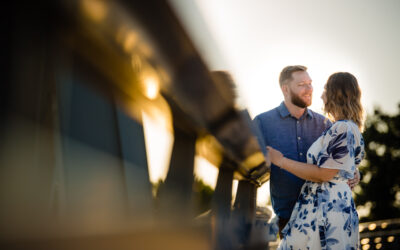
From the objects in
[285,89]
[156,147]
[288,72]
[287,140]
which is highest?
[288,72]

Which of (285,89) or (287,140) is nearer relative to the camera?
(287,140)

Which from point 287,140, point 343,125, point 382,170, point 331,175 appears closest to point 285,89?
point 287,140

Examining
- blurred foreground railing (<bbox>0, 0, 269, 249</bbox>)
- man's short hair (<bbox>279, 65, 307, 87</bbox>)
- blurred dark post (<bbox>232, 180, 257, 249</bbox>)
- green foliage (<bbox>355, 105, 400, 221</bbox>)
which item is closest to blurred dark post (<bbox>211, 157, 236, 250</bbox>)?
blurred dark post (<bbox>232, 180, 257, 249</bbox>)

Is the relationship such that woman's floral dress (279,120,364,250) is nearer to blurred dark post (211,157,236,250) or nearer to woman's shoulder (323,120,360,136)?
woman's shoulder (323,120,360,136)

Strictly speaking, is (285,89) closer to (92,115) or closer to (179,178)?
(179,178)

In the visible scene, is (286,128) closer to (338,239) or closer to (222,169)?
(338,239)

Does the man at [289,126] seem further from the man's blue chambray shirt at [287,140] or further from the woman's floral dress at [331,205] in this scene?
the woman's floral dress at [331,205]

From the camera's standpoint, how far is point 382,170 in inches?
1405

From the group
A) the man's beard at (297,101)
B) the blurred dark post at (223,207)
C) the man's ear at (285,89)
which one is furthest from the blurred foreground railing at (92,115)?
the man's ear at (285,89)

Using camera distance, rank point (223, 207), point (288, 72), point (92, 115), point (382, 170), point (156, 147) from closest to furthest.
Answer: point (92, 115), point (156, 147), point (223, 207), point (288, 72), point (382, 170)

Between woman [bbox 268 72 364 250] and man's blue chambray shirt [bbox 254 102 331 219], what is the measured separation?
684 mm

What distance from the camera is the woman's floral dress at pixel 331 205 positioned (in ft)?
8.31

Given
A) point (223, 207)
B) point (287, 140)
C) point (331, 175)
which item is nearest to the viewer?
point (223, 207)

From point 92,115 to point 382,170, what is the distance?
39.3m
